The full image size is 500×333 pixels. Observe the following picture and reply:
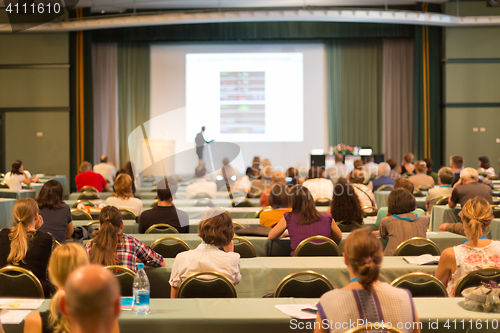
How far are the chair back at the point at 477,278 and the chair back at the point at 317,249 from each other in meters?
1.24

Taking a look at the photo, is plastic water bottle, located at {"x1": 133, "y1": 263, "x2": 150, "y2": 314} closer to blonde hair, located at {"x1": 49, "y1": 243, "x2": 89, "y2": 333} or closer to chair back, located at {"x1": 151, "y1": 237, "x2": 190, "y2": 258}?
blonde hair, located at {"x1": 49, "y1": 243, "x2": 89, "y2": 333}

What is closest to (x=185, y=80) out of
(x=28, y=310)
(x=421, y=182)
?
(x=421, y=182)

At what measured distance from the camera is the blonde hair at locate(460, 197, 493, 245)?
3.02m

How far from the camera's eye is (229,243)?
127 inches

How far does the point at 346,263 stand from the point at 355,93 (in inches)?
552

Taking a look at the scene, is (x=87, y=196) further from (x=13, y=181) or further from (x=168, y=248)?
(x=168, y=248)

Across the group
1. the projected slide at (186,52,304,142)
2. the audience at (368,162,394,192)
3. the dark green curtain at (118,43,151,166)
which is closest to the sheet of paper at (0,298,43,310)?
the audience at (368,162,394,192)

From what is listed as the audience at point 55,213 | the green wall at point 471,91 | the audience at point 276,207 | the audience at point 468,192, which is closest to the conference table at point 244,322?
the audience at point 55,213

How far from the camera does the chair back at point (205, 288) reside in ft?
9.24

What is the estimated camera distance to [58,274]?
1849mm

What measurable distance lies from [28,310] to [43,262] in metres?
0.86

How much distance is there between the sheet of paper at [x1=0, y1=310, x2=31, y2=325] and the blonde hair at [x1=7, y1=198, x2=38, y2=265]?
807mm

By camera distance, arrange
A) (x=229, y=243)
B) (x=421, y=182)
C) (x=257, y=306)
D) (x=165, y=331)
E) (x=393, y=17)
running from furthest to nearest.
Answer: (x=393, y=17)
(x=421, y=182)
(x=229, y=243)
(x=257, y=306)
(x=165, y=331)

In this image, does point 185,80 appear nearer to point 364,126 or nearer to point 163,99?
point 163,99
